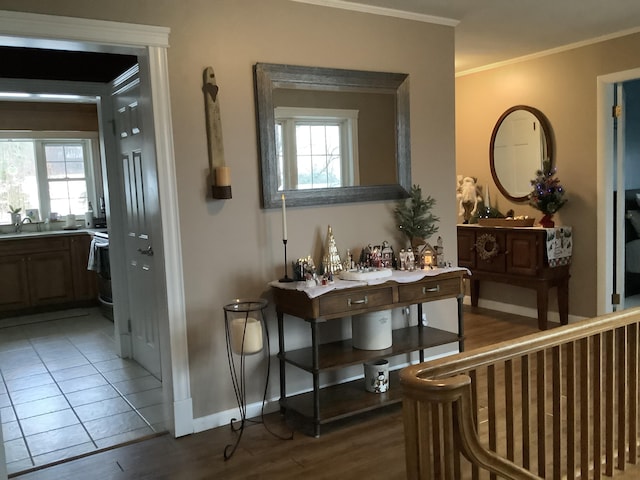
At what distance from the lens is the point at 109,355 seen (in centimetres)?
476

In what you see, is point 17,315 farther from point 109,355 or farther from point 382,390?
point 382,390

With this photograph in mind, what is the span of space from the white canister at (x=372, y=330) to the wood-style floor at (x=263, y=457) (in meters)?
0.40

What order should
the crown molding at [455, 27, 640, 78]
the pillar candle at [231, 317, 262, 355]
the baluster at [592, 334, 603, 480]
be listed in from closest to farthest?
1. the baluster at [592, 334, 603, 480]
2. the pillar candle at [231, 317, 262, 355]
3. the crown molding at [455, 27, 640, 78]

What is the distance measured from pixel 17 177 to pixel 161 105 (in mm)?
4618

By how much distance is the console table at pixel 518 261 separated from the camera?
497cm

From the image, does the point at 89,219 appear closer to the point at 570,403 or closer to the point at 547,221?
the point at 547,221

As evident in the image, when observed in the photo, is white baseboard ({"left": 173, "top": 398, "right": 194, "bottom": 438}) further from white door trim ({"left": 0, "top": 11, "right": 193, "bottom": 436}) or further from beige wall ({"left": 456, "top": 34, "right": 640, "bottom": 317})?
beige wall ({"left": 456, "top": 34, "right": 640, "bottom": 317})

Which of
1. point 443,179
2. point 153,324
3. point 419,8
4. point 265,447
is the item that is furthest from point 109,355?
point 419,8

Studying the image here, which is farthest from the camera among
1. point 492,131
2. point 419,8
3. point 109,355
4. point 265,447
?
point 492,131

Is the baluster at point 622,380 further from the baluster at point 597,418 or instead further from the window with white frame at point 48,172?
the window with white frame at point 48,172

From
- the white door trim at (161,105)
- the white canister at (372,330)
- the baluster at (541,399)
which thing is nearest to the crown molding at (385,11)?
the white door trim at (161,105)

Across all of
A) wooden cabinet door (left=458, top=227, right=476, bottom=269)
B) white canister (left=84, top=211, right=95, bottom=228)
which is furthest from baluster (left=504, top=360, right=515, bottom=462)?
white canister (left=84, top=211, right=95, bottom=228)

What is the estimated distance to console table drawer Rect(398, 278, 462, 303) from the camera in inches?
132

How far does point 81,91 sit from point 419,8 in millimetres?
2497
